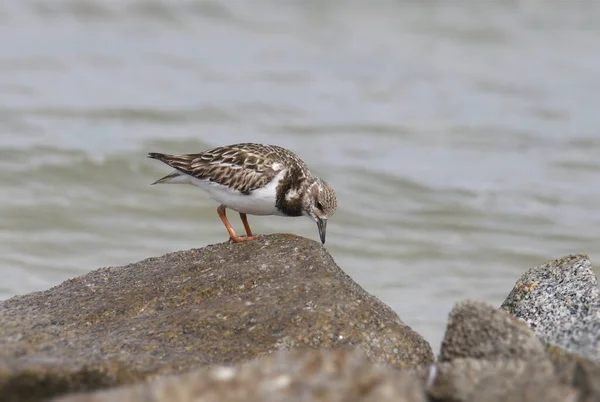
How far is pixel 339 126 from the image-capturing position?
16703mm

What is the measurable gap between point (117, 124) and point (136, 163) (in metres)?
2.02

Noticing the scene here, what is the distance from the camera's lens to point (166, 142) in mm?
15289

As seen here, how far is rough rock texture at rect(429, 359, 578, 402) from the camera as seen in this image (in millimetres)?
3742

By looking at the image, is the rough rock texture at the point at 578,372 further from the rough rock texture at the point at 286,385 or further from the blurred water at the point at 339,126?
the blurred water at the point at 339,126

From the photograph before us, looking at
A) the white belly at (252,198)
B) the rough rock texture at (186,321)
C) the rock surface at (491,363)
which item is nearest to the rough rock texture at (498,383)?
the rock surface at (491,363)

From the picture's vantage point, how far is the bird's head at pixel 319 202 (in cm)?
695

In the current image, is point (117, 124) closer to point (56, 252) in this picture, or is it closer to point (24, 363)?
point (56, 252)

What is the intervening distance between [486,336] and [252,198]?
2754mm

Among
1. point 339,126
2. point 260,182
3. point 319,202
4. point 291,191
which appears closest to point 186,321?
point 260,182

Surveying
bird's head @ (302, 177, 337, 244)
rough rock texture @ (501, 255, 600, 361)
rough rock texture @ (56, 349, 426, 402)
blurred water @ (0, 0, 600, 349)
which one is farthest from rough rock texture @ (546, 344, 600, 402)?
blurred water @ (0, 0, 600, 349)

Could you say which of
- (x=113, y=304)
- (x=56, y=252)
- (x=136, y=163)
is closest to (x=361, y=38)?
(x=136, y=163)

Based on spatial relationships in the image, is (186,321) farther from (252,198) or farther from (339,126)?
(339,126)

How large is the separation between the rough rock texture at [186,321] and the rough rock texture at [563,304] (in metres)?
0.72

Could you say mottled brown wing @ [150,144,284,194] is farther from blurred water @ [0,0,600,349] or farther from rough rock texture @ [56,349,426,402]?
rough rock texture @ [56,349,426,402]
